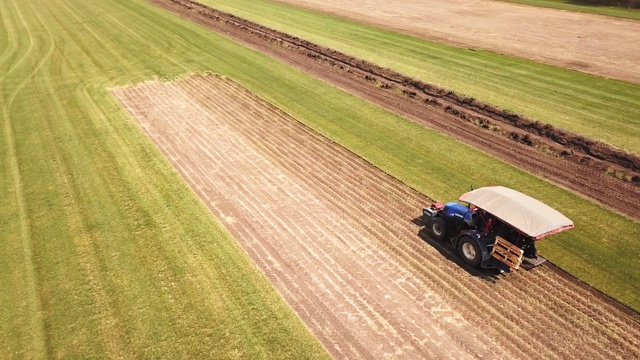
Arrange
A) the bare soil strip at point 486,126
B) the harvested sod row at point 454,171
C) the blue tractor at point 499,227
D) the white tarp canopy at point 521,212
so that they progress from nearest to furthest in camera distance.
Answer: the white tarp canopy at point 521,212 < the blue tractor at point 499,227 < the harvested sod row at point 454,171 < the bare soil strip at point 486,126

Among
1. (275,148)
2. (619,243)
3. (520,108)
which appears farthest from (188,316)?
(520,108)

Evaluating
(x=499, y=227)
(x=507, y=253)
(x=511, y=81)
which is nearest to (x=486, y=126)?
(x=511, y=81)

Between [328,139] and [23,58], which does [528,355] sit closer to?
[328,139]

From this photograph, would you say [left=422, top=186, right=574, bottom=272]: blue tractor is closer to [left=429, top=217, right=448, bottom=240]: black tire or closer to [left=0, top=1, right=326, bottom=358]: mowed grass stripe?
[left=429, top=217, right=448, bottom=240]: black tire

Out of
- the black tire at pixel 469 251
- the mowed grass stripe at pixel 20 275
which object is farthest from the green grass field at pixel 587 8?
the mowed grass stripe at pixel 20 275

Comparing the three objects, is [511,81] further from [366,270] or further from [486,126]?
[366,270]

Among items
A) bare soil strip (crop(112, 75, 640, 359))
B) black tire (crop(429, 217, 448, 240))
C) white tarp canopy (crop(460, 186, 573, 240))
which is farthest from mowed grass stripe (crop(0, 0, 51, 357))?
white tarp canopy (crop(460, 186, 573, 240))

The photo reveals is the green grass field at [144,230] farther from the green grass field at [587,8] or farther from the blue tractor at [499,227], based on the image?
the green grass field at [587,8]
